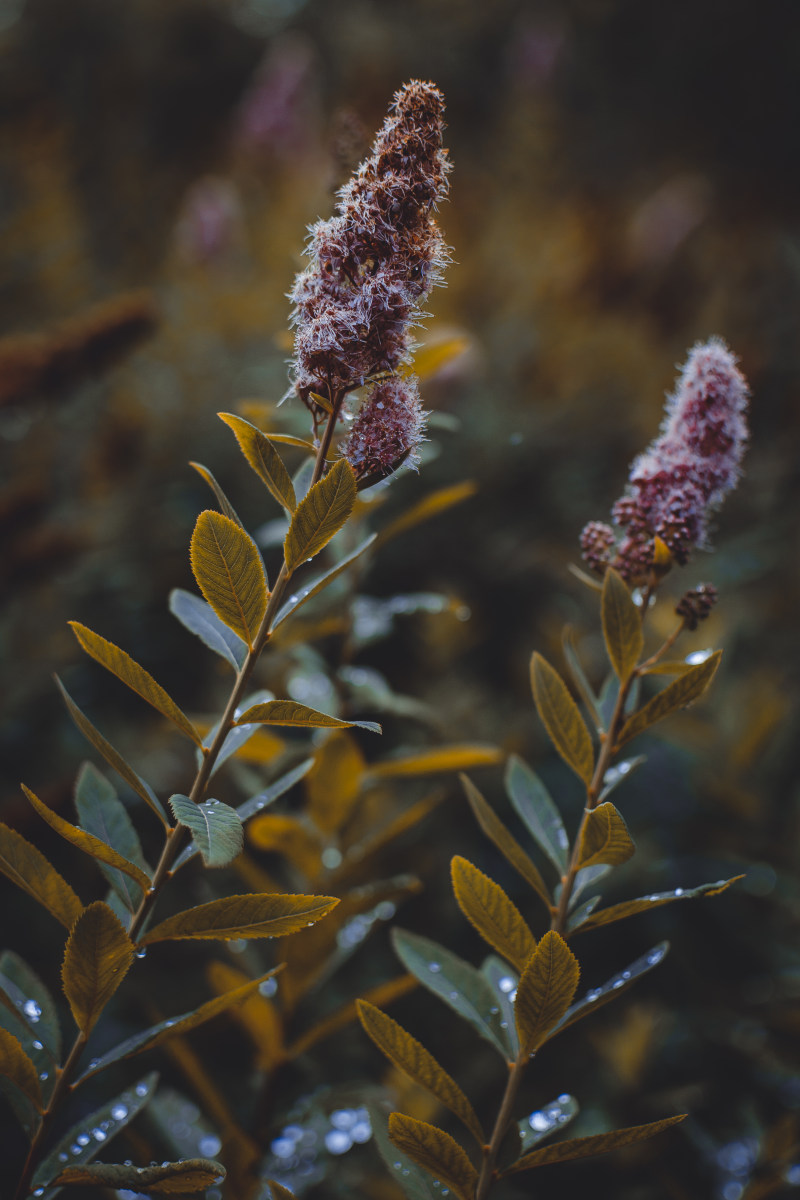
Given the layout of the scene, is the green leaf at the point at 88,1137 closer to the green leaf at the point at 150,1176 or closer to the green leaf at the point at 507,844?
the green leaf at the point at 150,1176

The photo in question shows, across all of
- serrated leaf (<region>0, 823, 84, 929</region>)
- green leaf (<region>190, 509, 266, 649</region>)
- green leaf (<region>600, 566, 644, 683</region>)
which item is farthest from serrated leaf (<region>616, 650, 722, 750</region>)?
serrated leaf (<region>0, 823, 84, 929</region>)

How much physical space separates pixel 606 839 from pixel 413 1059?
0.17 m

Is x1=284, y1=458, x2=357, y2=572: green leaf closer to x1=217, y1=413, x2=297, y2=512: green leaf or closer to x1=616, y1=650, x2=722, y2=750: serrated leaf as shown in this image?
x1=217, y1=413, x2=297, y2=512: green leaf

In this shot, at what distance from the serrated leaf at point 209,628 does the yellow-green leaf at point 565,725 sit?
0.19 m

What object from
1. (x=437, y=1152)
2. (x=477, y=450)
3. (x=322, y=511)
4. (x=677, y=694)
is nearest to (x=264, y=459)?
(x=322, y=511)

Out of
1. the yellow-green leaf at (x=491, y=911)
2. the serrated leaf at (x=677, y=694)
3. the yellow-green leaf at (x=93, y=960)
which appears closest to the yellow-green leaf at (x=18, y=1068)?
the yellow-green leaf at (x=93, y=960)

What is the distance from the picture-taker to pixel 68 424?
1.70 meters

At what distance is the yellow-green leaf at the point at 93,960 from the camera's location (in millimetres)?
376

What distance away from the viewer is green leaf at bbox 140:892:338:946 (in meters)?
0.41

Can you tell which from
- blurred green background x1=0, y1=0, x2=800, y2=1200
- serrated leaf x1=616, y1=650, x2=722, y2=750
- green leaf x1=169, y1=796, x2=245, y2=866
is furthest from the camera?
blurred green background x1=0, y1=0, x2=800, y2=1200

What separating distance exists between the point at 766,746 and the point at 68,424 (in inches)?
60.1

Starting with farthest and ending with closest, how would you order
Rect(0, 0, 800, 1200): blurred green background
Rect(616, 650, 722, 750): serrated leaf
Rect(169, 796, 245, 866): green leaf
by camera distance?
Rect(0, 0, 800, 1200): blurred green background < Rect(616, 650, 722, 750): serrated leaf < Rect(169, 796, 245, 866): green leaf

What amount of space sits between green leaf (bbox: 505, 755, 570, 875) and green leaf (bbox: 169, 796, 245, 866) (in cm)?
23

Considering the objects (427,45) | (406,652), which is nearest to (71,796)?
(406,652)
